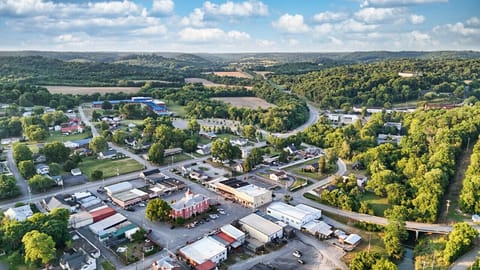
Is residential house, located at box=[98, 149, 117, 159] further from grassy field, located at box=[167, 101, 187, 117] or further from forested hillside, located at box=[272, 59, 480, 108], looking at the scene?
forested hillside, located at box=[272, 59, 480, 108]

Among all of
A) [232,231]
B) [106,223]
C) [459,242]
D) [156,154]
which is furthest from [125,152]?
[459,242]

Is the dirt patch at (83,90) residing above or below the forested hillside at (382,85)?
below

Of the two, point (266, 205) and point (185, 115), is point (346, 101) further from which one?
point (266, 205)

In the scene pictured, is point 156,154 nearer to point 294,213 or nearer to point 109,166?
point 109,166

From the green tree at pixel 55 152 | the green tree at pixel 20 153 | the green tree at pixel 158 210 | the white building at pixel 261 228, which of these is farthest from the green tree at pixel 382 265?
the green tree at pixel 20 153

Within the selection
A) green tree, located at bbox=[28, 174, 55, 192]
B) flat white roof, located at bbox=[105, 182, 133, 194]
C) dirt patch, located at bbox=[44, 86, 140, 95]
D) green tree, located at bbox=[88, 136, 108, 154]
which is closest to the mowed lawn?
green tree, located at bbox=[88, 136, 108, 154]

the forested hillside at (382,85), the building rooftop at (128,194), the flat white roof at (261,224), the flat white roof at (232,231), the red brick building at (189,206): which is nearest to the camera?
the flat white roof at (232,231)

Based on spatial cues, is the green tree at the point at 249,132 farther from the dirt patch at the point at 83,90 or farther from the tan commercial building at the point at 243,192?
the dirt patch at the point at 83,90

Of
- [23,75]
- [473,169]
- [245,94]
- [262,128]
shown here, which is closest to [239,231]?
[473,169]
